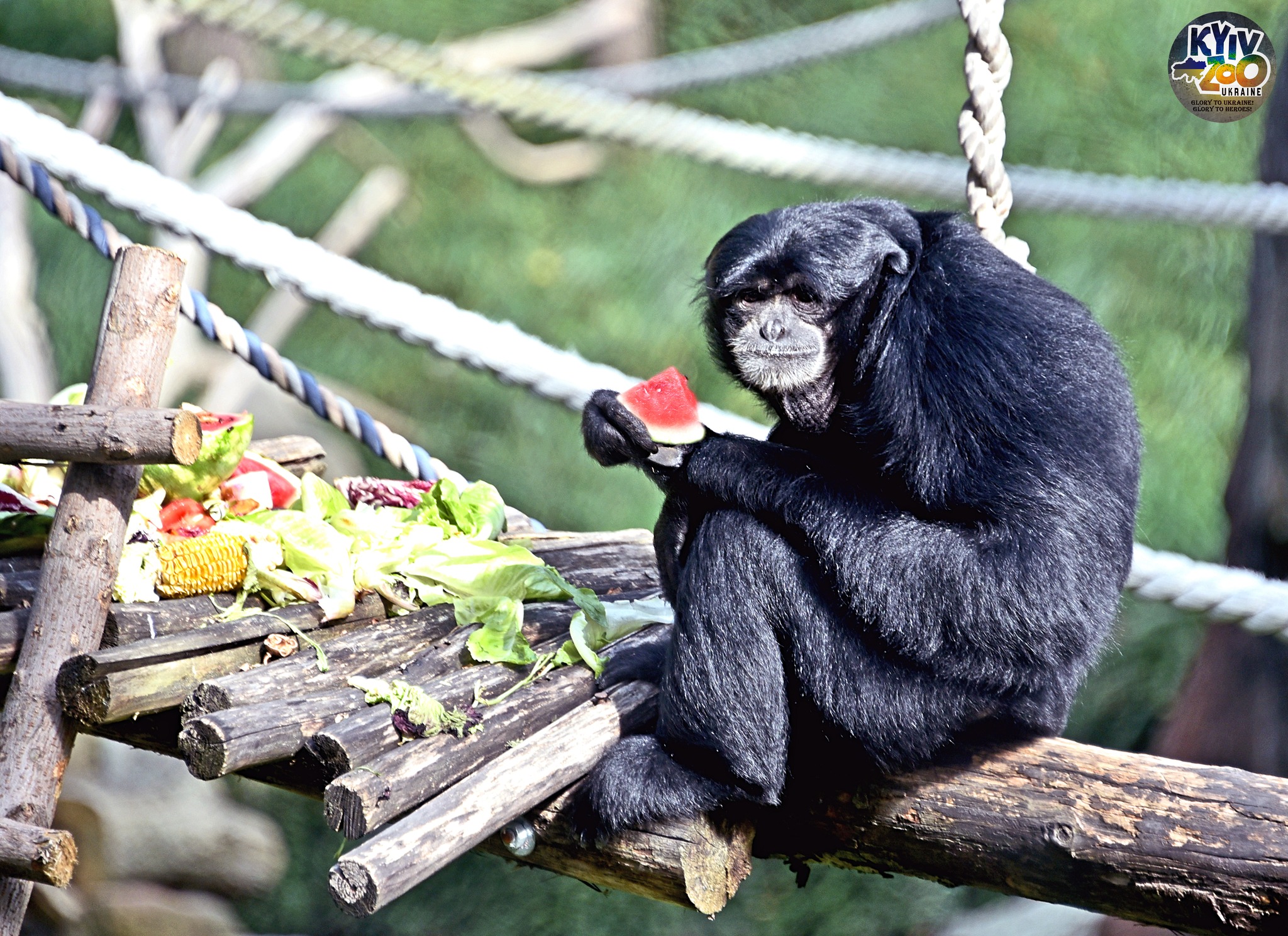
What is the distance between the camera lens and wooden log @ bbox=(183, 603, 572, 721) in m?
2.94

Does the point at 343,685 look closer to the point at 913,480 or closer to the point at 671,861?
the point at 671,861

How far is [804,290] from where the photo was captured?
11.3 feet

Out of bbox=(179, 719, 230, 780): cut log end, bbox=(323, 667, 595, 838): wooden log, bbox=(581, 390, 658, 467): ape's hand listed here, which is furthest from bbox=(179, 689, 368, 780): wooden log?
bbox=(581, 390, 658, 467): ape's hand

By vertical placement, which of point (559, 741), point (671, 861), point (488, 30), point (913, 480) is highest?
point (488, 30)

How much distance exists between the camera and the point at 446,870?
33.2 ft

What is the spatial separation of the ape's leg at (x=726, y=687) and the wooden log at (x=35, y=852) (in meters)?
1.28

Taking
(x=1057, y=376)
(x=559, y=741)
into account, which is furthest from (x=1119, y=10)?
(x=559, y=741)

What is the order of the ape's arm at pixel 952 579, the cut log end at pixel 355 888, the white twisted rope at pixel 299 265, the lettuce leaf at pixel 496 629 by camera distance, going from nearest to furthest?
1. the cut log end at pixel 355 888
2. the ape's arm at pixel 952 579
3. the lettuce leaf at pixel 496 629
4. the white twisted rope at pixel 299 265

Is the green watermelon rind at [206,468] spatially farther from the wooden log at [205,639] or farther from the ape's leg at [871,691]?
the ape's leg at [871,691]

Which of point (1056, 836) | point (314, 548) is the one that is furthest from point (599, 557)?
point (1056, 836)

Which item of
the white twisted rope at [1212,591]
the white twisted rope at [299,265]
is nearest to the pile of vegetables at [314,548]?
the white twisted rope at [299,265]

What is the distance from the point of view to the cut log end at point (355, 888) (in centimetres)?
238

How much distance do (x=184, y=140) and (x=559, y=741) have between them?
9035mm

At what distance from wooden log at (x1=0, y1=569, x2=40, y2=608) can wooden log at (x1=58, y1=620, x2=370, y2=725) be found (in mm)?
443
